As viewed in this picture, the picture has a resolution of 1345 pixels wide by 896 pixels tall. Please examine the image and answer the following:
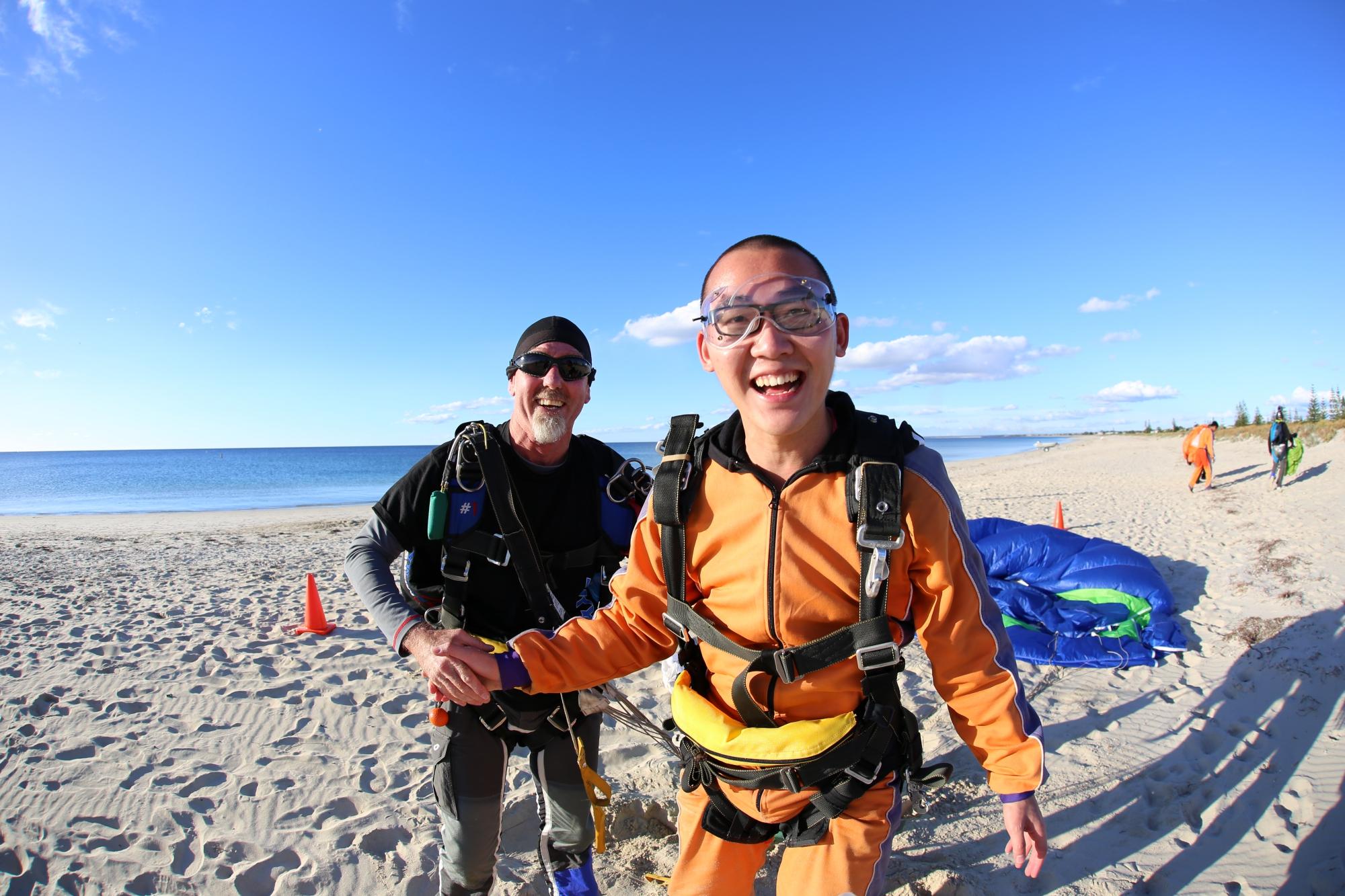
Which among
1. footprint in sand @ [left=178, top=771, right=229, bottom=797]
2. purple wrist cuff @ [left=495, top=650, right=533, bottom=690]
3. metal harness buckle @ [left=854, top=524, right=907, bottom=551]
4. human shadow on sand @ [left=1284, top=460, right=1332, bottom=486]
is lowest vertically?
footprint in sand @ [left=178, top=771, right=229, bottom=797]

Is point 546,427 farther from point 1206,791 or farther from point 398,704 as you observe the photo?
point 1206,791

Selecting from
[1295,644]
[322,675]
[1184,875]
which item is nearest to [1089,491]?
[1295,644]

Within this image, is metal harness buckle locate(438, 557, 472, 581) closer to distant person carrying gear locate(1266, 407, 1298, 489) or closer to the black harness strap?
the black harness strap

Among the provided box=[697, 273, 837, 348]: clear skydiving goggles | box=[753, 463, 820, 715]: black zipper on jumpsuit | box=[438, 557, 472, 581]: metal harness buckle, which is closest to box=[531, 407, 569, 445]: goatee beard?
box=[438, 557, 472, 581]: metal harness buckle

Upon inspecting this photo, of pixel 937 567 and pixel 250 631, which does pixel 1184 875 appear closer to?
pixel 937 567

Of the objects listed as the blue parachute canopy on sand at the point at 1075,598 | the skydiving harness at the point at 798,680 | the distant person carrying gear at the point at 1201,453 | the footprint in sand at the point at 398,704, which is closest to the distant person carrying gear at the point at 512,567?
the skydiving harness at the point at 798,680

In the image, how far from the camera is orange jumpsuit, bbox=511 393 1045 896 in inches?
73.9

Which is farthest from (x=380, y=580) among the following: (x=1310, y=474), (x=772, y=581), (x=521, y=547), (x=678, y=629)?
(x=1310, y=474)

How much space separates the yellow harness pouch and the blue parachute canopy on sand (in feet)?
12.8

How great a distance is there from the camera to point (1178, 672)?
5.82 metres

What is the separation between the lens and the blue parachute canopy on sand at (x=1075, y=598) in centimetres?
619

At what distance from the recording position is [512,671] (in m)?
2.14

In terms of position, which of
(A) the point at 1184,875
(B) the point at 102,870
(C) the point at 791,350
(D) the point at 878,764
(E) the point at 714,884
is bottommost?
(A) the point at 1184,875

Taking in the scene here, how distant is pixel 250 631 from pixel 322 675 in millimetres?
2016
